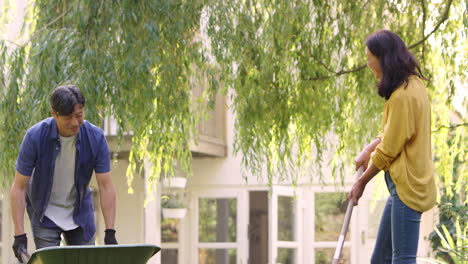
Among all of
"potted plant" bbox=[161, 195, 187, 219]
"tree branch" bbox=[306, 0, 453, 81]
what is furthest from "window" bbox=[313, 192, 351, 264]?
"tree branch" bbox=[306, 0, 453, 81]

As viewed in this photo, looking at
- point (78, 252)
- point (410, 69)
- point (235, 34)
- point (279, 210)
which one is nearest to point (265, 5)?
point (235, 34)

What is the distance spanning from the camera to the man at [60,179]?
446 cm

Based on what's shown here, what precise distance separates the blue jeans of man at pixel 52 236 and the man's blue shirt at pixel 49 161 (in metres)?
0.03

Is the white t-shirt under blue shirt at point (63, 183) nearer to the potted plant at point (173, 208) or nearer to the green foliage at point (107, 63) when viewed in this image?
the green foliage at point (107, 63)

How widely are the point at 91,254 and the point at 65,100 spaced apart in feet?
3.53

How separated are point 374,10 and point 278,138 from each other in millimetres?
1480

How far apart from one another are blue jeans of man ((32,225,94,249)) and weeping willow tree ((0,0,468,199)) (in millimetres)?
3158

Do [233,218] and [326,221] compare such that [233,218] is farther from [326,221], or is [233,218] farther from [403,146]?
[403,146]

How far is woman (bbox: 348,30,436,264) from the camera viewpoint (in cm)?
388

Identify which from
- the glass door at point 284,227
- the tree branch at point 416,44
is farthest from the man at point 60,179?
the glass door at point 284,227

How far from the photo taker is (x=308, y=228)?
15.0m

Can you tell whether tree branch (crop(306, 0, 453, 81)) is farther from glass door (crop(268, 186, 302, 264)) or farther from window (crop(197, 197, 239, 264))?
window (crop(197, 197, 239, 264))

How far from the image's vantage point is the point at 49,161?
4.47 metres

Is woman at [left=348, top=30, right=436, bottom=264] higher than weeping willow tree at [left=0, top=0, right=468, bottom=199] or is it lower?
lower
